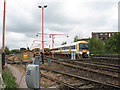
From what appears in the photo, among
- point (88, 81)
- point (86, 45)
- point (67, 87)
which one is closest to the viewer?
point (67, 87)

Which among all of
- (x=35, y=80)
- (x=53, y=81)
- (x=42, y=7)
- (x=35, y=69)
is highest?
(x=42, y=7)

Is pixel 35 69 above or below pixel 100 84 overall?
above

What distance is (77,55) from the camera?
894 inches

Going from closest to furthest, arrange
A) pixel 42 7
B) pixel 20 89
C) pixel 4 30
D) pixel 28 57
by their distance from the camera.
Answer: pixel 20 89, pixel 4 30, pixel 42 7, pixel 28 57

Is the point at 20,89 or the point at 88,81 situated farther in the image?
the point at 88,81

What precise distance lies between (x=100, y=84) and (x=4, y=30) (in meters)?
7.05

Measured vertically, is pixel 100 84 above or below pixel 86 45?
below

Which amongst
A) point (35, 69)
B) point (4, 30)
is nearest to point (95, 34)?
point (4, 30)

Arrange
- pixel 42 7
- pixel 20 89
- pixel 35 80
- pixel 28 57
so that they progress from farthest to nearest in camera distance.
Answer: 1. pixel 28 57
2. pixel 42 7
3. pixel 20 89
4. pixel 35 80

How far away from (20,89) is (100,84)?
377 cm

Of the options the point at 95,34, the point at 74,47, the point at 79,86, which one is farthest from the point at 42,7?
the point at 95,34

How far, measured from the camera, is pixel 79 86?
635 centimetres

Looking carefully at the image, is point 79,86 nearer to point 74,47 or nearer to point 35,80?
point 35,80

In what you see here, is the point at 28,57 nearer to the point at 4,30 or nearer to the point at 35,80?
the point at 4,30
